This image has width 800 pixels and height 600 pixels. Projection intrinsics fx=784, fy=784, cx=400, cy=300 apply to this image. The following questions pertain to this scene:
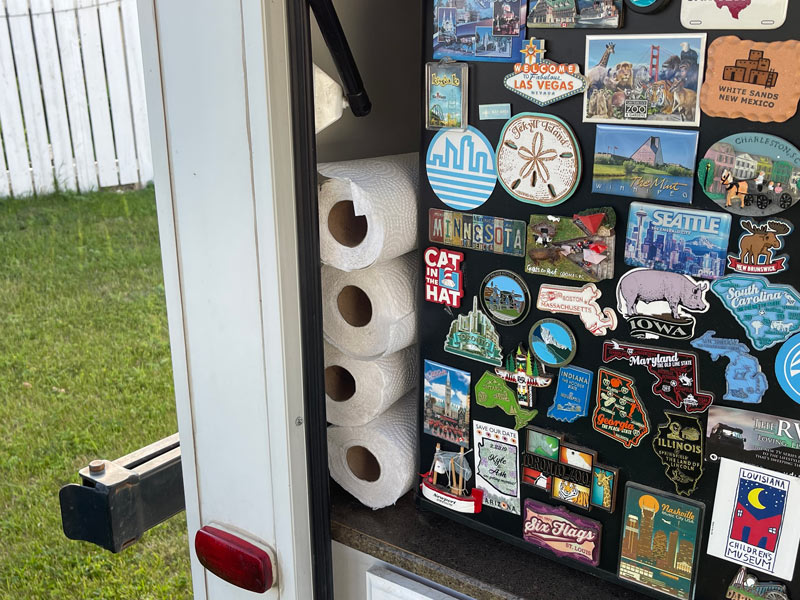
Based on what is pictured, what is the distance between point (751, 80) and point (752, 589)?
531mm

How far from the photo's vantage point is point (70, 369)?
3.23 m

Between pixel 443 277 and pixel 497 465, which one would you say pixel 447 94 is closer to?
pixel 443 277

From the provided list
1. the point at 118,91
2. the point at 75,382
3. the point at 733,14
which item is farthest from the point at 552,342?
the point at 118,91

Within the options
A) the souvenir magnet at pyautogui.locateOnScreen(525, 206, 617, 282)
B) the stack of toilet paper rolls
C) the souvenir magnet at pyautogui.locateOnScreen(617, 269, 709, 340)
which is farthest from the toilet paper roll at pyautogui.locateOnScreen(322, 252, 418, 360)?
the souvenir magnet at pyautogui.locateOnScreen(617, 269, 709, 340)

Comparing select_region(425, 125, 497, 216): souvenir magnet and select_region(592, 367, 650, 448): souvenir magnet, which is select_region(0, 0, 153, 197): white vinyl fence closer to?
select_region(425, 125, 497, 216): souvenir magnet

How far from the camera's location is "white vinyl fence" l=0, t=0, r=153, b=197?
4.70 meters

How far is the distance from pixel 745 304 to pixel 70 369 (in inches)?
118

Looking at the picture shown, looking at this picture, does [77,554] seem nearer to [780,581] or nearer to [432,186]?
[432,186]

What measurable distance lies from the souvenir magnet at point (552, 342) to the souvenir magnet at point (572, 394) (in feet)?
0.05

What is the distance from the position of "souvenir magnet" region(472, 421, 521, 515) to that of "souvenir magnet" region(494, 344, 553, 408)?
0.18 feet

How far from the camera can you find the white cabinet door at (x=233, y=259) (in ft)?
3.01

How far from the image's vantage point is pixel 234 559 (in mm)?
1102

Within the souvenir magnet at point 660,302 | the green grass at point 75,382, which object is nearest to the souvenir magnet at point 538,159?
the souvenir magnet at point 660,302

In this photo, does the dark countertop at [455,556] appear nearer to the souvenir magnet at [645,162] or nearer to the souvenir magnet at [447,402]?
the souvenir magnet at [447,402]
